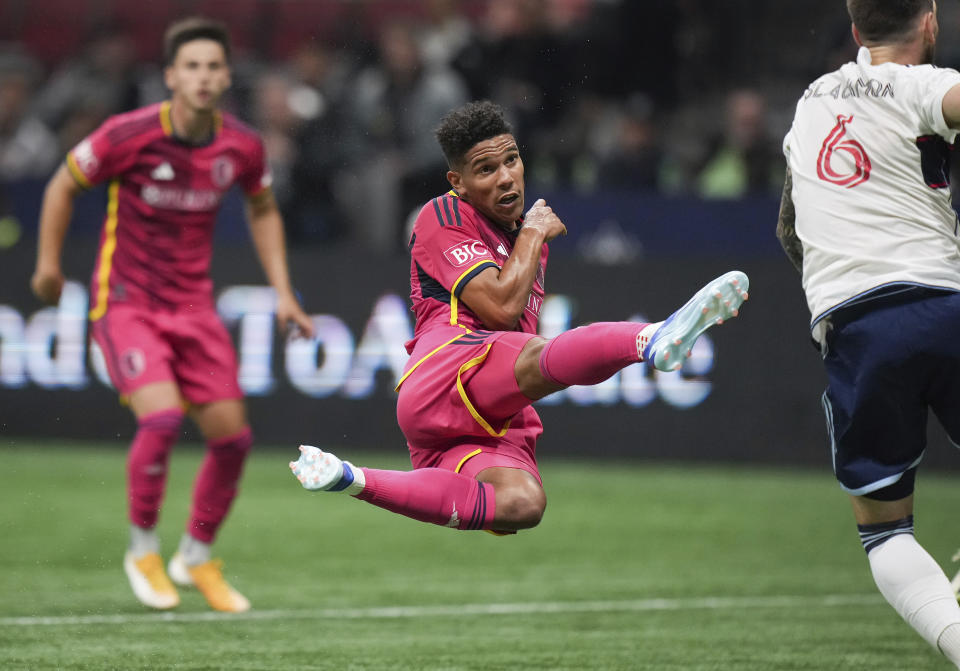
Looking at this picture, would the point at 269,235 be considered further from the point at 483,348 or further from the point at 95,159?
the point at 483,348

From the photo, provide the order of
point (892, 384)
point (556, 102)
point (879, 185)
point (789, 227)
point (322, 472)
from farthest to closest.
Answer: point (556, 102)
point (789, 227)
point (322, 472)
point (879, 185)
point (892, 384)

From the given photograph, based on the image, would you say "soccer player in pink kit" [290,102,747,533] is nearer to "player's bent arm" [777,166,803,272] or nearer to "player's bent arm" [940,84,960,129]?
"player's bent arm" [777,166,803,272]

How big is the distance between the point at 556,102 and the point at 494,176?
21.5 ft

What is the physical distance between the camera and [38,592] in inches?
252

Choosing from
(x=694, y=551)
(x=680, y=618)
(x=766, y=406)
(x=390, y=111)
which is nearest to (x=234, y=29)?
(x=390, y=111)

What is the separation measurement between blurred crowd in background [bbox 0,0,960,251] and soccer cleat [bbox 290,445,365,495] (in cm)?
645

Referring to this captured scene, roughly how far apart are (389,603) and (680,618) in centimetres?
132

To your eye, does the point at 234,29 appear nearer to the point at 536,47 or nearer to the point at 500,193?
the point at 536,47

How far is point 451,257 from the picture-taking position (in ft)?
15.2

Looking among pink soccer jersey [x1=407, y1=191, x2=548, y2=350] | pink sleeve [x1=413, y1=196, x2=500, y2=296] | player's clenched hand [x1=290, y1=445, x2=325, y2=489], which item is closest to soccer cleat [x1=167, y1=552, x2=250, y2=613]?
pink soccer jersey [x1=407, y1=191, x2=548, y2=350]

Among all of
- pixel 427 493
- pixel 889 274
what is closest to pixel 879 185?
pixel 889 274

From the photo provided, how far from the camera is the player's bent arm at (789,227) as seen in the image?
4484mm

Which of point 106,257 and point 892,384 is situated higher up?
point 106,257

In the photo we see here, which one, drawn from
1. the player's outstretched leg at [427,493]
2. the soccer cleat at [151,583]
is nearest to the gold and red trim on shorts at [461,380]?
the player's outstretched leg at [427,493]
